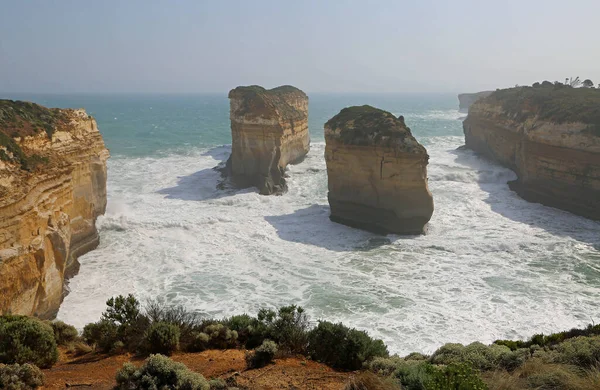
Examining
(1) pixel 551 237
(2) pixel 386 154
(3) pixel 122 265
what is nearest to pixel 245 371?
(3) pixel 122 265

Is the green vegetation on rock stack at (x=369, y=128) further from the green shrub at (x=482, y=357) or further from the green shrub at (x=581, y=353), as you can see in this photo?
the green shrub at (x=581, y=353)

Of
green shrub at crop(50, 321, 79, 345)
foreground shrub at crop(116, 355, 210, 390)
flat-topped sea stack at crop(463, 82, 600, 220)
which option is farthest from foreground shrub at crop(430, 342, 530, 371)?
flat-topped sea stack at crop(463, 82, 600, 220)

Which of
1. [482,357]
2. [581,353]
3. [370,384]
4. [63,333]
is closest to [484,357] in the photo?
[482,357]

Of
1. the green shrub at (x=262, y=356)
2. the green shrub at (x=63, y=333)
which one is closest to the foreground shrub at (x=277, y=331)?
the green shrub at (x=262, y=356)

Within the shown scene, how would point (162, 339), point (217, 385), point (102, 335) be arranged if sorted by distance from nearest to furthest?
1. point (217, 385)
2. point (162, 339)
3. point (102, 335)

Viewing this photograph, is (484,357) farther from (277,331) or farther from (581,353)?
(277,331)

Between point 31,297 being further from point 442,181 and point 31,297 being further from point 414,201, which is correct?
point 442,181
